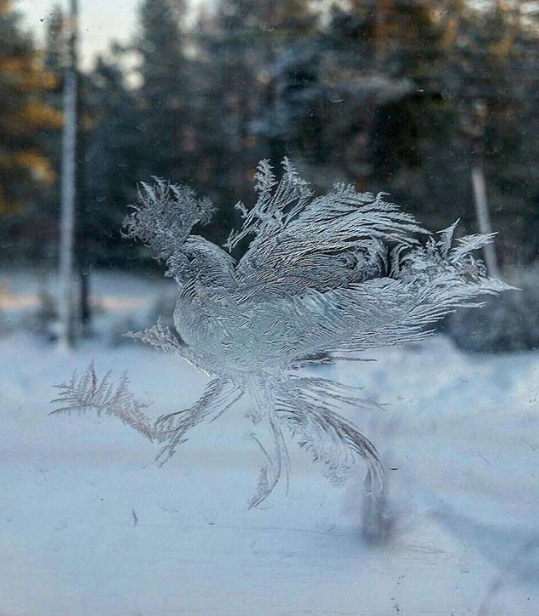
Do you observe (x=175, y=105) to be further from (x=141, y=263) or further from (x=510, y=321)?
(x=510, y=321)

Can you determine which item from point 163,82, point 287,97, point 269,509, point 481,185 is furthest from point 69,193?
point 481,185

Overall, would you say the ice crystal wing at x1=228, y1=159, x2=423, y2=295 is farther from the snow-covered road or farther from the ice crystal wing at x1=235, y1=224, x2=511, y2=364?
the snow-covered road

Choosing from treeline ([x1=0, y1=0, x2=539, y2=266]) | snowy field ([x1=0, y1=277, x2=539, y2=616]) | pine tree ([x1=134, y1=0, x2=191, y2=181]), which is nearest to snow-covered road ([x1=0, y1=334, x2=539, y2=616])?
snowy field ([x1=0, y1=277, x2=539, y2=616])

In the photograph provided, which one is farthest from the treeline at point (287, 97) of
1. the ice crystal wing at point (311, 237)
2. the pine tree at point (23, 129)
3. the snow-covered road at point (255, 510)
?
the snow-covered road at point (255, 510)

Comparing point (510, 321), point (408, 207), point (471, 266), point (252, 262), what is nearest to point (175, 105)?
point (252, 262)

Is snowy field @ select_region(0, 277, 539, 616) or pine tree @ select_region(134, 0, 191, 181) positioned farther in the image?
pine tree @ select_region(134, 0, 191, 181)

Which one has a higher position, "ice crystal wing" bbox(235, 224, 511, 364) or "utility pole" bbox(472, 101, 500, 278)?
"utility pole" bbox(472, 101, 500, 278)
